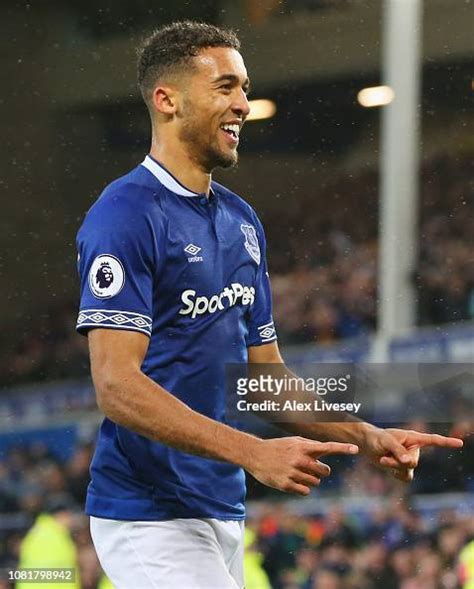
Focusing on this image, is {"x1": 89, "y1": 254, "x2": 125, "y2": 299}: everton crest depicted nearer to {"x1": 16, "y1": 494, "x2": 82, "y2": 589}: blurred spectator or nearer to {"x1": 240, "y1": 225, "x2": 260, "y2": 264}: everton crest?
{"x1": 240, "y1": 225, "x2": 260, "y2": 264}: everton crest

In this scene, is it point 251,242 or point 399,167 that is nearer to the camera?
point 251,242

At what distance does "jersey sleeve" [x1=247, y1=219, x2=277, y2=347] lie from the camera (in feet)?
5.14

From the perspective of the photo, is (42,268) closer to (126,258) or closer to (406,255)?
(406,255)

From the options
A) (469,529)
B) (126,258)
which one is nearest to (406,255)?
(469,529)

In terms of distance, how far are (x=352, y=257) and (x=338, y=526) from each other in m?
0.54

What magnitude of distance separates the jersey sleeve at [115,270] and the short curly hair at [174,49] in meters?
0.22

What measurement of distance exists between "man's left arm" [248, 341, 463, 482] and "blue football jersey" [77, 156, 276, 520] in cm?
11

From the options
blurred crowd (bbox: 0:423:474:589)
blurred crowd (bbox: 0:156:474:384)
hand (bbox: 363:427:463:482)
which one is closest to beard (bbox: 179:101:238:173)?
hand (bbox: 363:427:463:482)

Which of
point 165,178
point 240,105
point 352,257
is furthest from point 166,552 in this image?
point 352,257

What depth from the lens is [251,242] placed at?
1.54m

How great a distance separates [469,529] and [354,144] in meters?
Result: 0.78

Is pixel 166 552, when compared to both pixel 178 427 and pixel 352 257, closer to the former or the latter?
pixel 178 427

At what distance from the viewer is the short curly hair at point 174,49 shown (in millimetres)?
1527

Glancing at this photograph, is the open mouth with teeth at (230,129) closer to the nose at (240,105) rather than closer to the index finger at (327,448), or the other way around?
the nose at (240,105)
